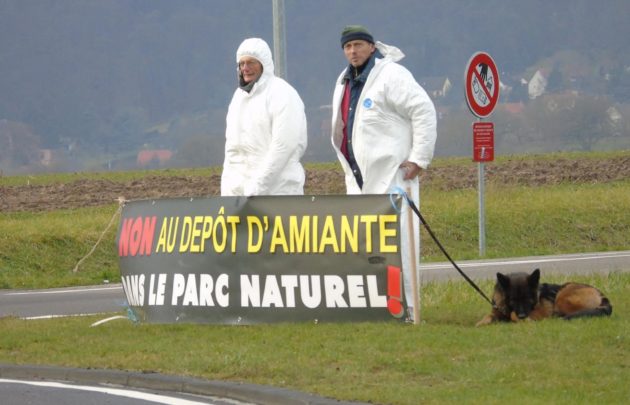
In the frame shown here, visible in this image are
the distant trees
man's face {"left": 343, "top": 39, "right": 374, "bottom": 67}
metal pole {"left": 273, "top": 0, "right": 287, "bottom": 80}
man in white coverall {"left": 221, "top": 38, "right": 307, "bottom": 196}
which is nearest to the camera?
man's face {"left": 343, "top": 39, "right": 374, "bottom": 67}

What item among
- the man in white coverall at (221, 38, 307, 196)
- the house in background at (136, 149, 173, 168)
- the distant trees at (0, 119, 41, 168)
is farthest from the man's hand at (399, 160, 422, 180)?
the distant trees at (0, 119, 41, 168)

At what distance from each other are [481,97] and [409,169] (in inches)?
339

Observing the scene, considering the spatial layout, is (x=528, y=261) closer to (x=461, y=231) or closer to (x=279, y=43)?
(x=461, y=231)

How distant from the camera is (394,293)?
11453mm

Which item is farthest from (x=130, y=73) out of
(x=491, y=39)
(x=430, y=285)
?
(x=430, y=285)

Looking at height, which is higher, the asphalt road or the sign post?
the sign post

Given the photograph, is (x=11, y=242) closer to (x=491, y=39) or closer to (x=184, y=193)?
(x=184, y=193)

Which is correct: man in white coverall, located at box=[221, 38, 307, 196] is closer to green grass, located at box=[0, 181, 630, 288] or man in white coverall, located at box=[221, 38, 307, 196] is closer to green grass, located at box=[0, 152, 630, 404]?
green grass, located at box=[0, 152, 630, 404]

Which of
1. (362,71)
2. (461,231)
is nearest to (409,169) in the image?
(362,71)

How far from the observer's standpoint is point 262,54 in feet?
40.6

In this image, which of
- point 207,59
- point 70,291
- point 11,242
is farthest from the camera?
point 207,59

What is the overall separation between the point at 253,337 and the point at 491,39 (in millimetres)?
116645

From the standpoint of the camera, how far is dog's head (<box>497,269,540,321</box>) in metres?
11.1

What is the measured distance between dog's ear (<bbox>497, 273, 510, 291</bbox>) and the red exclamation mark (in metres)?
0.78
